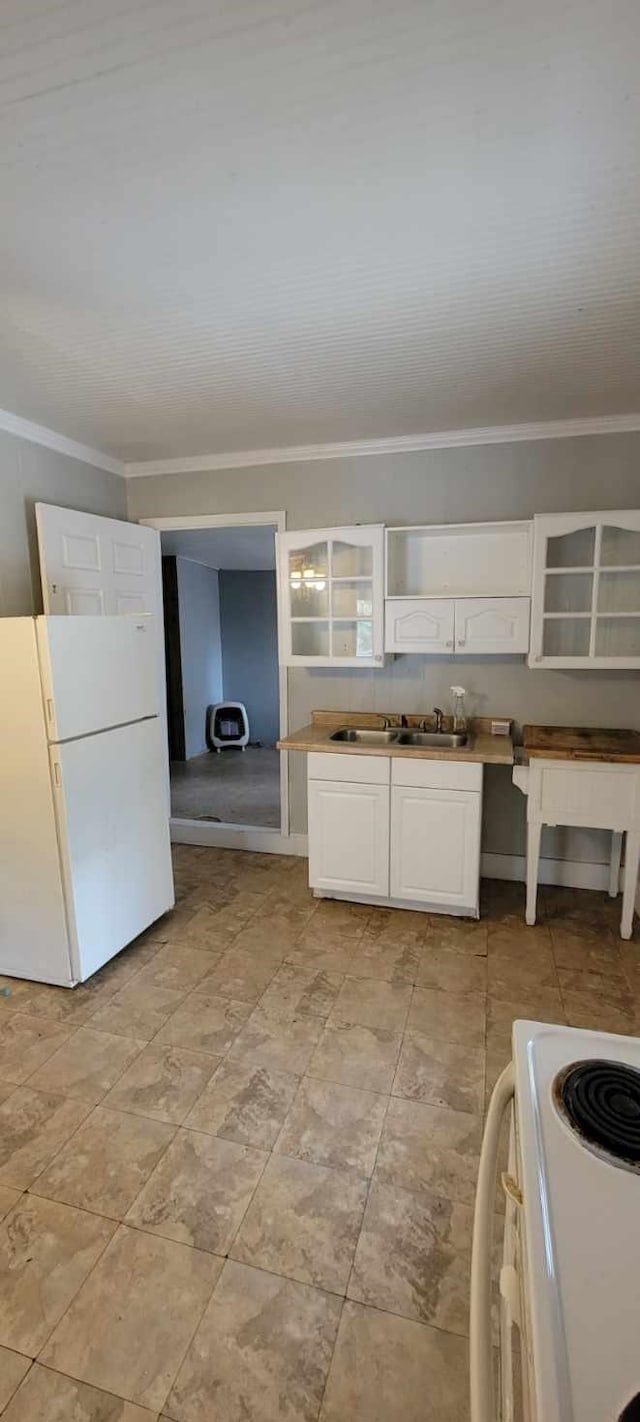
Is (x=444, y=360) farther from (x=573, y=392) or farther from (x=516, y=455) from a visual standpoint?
(x=516, y=455)

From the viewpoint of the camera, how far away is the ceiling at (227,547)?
4.64 meters

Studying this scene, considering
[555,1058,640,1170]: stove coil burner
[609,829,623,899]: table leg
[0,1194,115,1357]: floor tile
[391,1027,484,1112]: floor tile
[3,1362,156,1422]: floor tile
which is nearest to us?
[555,1058,640,1170]: stove coil burner

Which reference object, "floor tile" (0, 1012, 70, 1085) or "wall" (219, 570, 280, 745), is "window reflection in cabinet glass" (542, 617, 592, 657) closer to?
"floor tile" (0, 1012, 70, 1085)

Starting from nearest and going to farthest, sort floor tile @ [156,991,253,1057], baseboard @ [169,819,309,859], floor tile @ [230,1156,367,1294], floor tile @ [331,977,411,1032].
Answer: floor tile @ [230,1156,367,1294] → floor tile @ [156,991,253,1057] → floor tile @ [331,977,411,1032] → baseboard @ [169,819,309,859]

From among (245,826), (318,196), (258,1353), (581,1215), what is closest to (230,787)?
(245,826)

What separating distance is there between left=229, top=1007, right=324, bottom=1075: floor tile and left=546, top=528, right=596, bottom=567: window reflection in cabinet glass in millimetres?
2284

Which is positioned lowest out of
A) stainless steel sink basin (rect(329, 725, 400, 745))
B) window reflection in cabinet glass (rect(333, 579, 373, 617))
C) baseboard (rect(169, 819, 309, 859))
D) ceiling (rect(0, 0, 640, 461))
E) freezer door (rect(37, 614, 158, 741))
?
baseboard (rect(169, 819, 309, 859))

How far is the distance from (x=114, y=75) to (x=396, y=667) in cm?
261

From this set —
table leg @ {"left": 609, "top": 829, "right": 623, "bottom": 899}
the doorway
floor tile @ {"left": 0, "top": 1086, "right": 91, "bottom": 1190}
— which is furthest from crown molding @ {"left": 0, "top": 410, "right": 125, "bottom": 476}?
table leg @ {"left": 609, "top": 829, "right": 623, "bottom": 899}

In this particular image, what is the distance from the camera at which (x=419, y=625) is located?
3.06m

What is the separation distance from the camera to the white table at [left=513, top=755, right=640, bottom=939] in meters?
2.67

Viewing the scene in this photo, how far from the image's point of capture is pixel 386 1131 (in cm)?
174

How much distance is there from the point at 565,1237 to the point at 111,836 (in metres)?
2.22

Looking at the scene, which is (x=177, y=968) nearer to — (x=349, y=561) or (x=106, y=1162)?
(x=106, y=1162)
